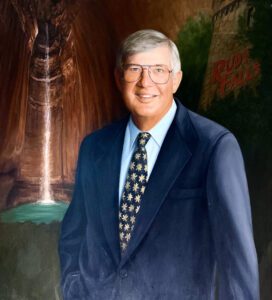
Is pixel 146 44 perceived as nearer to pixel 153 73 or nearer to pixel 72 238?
pixel 153 73

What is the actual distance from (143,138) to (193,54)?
523 millimetres

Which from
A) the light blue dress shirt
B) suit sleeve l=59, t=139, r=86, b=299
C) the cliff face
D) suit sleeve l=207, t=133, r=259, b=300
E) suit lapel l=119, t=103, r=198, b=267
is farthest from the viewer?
the cliff face

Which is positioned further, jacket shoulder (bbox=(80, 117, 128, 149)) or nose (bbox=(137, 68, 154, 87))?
jacket shoulder (bbox=(80, 117, 128, 149))

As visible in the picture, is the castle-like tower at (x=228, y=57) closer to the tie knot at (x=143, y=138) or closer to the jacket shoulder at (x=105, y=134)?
the tie knot at (x=143, y=138)

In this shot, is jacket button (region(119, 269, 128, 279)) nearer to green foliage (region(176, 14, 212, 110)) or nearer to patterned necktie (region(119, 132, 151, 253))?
patterned necktie (region(119, 132, 151, 253))

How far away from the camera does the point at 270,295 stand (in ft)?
9.76

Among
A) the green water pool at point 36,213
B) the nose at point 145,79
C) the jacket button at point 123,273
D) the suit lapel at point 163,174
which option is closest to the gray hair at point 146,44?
the nose at point 145,79

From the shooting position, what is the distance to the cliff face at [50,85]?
3.19m

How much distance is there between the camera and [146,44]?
9.60ft

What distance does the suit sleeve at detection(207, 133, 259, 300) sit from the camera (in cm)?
269

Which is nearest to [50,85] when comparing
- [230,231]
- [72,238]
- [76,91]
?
[76,91]

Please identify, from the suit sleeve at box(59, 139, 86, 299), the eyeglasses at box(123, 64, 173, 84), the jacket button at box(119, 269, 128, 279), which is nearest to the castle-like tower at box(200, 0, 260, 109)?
the eyeglasses at box(123, 64, 173, 84)

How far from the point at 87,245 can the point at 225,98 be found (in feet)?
3.47

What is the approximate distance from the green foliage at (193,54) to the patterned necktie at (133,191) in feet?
1.05
